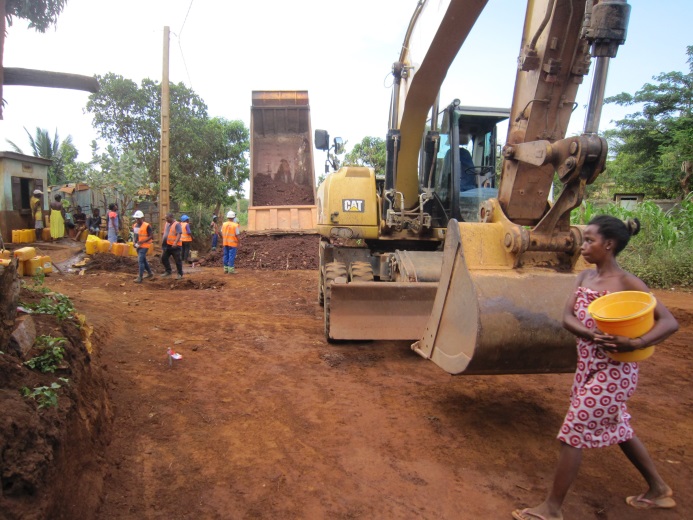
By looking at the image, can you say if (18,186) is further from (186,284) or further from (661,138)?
(661,138)

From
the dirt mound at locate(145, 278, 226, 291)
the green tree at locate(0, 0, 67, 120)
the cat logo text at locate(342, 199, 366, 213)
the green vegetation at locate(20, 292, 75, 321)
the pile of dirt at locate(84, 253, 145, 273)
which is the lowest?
the dirt mound at locate(145, 278, 226, 291)

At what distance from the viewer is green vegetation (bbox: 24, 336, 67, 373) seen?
3139mm

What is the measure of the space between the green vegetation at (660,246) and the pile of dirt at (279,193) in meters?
7.87

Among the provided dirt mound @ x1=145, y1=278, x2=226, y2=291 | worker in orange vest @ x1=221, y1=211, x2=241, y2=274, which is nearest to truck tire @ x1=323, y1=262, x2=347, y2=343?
dirt mound @ x1=145, y1=278, x2=226, y2=291

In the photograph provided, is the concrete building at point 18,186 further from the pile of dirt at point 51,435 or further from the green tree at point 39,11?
the pile of dirt at point 51,435

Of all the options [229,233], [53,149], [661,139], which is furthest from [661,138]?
[53,149]

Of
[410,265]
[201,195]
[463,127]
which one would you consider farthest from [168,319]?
[201,195]

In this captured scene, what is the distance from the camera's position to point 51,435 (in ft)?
8.38

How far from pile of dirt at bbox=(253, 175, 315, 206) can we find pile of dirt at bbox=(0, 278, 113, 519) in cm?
1181

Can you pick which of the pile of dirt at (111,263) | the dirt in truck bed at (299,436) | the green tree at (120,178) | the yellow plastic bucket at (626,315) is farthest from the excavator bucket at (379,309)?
the green tree at (120,178)

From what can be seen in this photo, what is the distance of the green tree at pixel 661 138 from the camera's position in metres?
16.1

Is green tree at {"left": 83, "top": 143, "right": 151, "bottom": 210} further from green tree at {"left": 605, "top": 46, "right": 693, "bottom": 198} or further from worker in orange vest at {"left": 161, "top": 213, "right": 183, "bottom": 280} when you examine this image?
green tree at {"left": 605, "top": 46, "right": 693, "bottom": 198}

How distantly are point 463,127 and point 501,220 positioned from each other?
2.96 metres

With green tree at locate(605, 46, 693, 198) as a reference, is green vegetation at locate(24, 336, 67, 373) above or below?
below
